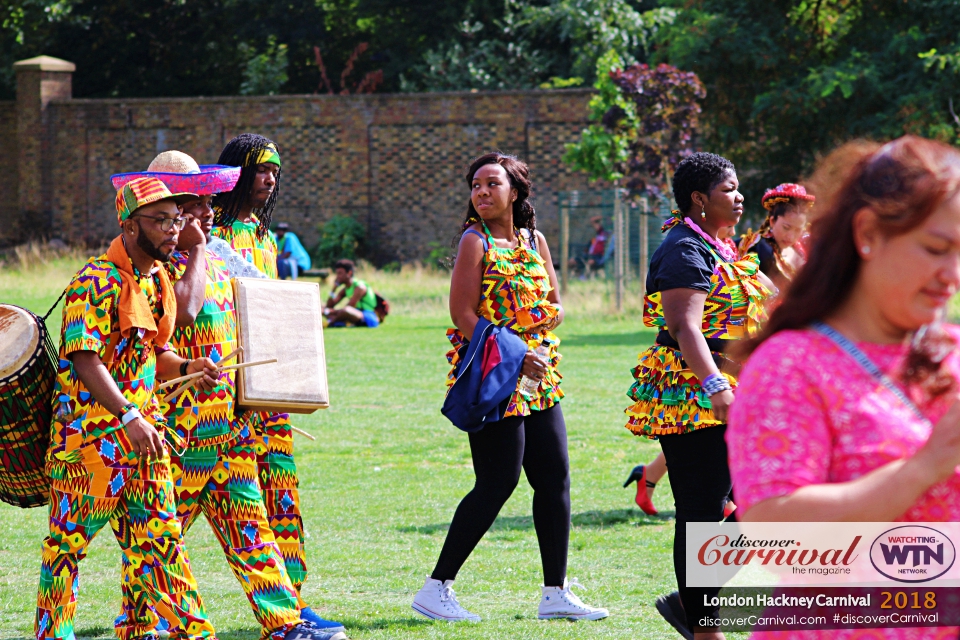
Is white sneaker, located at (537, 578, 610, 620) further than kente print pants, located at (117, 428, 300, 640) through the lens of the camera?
Yes

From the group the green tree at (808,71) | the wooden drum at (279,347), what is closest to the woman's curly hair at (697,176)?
the wooden drum at (279,347)

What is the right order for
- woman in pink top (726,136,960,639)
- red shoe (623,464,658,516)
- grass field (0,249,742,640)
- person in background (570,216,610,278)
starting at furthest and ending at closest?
1. person in background (570,216,610,278)
2. red shoe (623,464,658,516)
3. grass field (0,249,742,640)
4. woman in pink top (726,136,960,639)

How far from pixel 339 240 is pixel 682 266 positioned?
1075 inches

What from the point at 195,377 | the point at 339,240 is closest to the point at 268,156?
the point at 195,377

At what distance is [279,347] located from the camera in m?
5.25

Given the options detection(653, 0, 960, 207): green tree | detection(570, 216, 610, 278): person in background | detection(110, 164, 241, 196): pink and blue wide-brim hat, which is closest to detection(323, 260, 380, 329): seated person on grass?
detection(570, 216, 610, 278): person in background

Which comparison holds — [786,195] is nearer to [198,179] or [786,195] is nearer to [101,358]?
[198,179]

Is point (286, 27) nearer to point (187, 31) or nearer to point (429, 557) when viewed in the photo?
point (187, 31)

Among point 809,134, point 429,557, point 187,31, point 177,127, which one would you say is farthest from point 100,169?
point 429,557

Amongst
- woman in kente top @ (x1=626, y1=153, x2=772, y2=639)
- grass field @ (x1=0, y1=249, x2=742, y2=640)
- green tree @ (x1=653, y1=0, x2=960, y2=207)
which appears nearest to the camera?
woman in kente top @ (x1=626, y1=153, x2=772, y2=639)

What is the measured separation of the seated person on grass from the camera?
20641 mm

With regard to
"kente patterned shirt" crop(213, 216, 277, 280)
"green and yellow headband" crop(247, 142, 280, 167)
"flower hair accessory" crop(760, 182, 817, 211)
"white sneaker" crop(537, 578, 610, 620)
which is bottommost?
"white sneaker" crop(537, 578, 610, 620)

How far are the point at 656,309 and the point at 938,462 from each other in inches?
119

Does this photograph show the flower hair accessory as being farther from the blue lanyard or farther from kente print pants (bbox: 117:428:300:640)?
the blue lanyard
